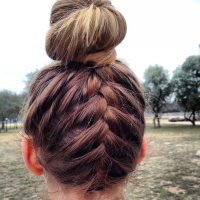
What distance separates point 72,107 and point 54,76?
0.67ft

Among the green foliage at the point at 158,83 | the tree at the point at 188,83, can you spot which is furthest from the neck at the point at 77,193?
the green foliage at the point at 158,83

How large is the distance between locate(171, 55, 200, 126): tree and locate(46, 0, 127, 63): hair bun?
14513 mm

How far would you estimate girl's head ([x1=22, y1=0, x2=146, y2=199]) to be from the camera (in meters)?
0.75

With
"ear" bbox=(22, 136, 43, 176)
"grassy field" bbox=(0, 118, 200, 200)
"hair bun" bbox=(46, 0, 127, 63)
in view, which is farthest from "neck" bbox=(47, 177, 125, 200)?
"grassy field" bbox=(0, 118, 200, 200)

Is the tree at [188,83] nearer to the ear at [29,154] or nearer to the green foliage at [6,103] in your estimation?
the green foliage at [6,103]

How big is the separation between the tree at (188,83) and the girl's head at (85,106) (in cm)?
1452

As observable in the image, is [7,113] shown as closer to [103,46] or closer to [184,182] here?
[184,182]

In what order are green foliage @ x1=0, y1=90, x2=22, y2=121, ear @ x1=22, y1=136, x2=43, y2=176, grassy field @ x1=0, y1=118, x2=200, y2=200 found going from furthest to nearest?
green foliage @ x1=0, y1=90, x2=22, y2=121 < grassy field @ x1=0, y1=118, x2=200, y2=200 < ear @ x1=22, y1=136, x2=43, y2=176

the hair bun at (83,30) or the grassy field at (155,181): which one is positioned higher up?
the hair bun at (83,30)

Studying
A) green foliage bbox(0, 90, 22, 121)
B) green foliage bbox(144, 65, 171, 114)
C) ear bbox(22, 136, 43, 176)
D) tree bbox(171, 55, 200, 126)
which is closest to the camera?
ear bbox(22, 136, 43, 176)

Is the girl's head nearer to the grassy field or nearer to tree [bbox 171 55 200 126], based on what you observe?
the grassy field

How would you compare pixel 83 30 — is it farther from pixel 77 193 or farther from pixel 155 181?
pixel 155 181

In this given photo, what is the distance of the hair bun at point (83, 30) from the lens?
833mm

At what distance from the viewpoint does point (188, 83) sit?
14.0 meters
